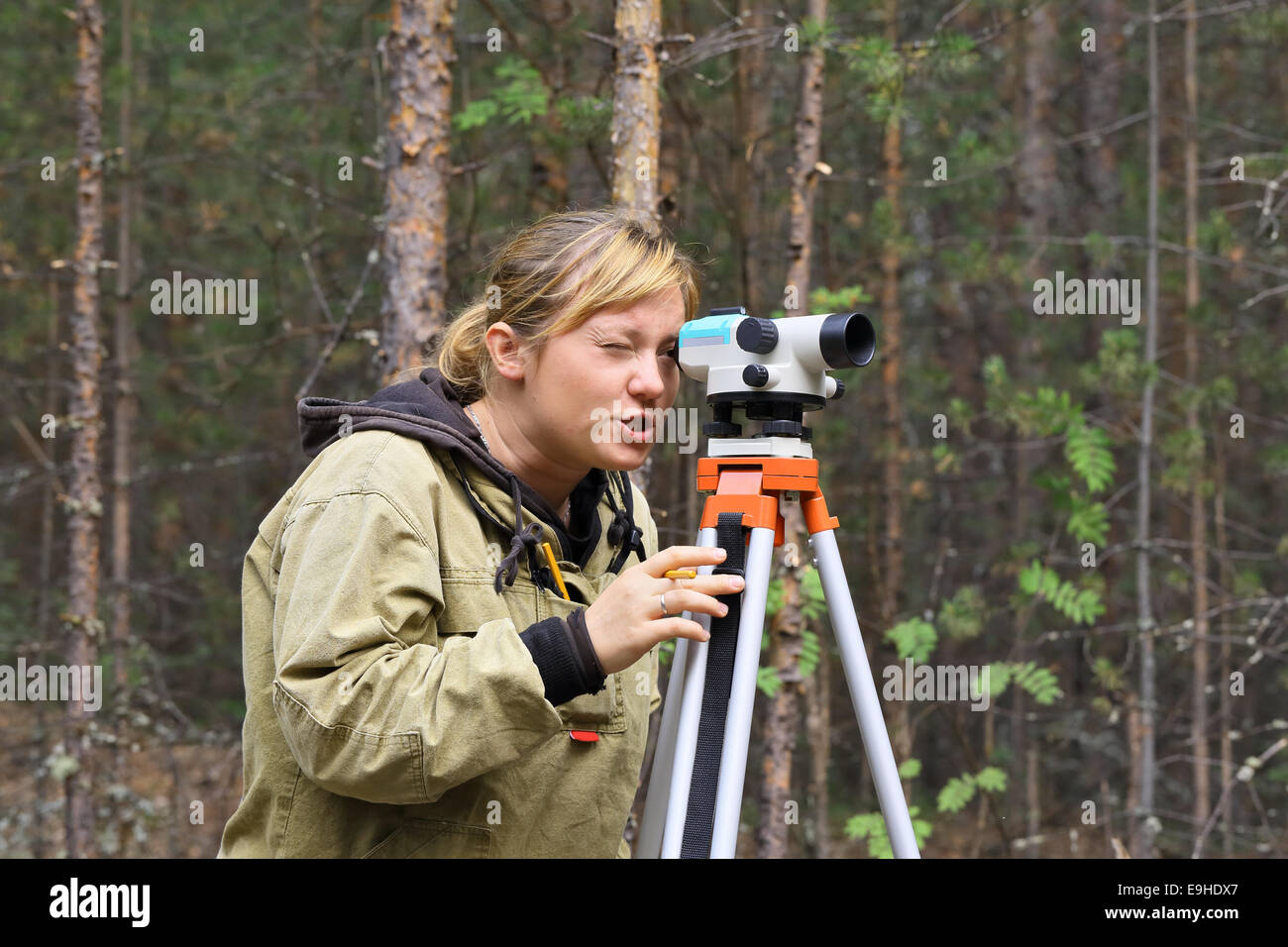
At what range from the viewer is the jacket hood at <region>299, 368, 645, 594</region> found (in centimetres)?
174

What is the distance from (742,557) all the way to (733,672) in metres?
0.18

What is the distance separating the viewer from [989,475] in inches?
310

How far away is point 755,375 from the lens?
175 cm

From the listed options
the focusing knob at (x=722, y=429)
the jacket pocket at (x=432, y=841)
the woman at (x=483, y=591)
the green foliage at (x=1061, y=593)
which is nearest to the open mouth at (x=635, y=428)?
the woman at (x=483, y=591)

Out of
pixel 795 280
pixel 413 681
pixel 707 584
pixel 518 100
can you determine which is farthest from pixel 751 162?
pixel 413 681

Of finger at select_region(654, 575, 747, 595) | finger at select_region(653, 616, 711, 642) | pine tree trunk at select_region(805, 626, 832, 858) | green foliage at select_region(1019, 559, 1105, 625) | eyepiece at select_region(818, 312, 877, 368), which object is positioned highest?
eyepiece at select_region(818, 312, 877, 368)

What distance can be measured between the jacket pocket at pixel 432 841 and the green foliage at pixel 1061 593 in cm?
370

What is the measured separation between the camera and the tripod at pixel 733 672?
1667mm

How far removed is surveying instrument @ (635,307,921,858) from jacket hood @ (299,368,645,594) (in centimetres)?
28

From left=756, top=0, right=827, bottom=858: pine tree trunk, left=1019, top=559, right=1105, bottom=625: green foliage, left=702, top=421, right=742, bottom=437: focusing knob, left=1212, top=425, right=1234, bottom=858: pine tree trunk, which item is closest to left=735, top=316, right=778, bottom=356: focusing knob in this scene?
left=702, top=421, right=742, bottom=437: focusing knob

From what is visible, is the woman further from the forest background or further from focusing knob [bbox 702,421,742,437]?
the forest background

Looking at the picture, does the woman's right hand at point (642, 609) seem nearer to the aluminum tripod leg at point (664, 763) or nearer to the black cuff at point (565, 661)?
the black cuff at point (565, 661)
